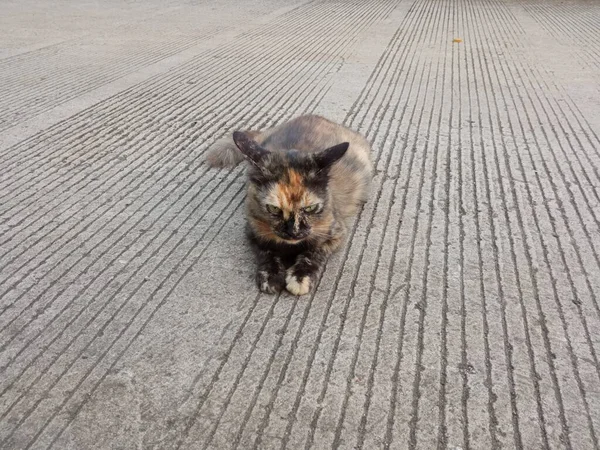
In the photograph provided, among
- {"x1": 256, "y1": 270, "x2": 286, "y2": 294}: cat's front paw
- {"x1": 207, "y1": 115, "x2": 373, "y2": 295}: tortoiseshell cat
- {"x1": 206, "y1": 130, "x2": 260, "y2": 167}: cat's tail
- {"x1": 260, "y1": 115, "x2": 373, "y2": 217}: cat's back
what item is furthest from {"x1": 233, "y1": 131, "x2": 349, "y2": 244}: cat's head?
{"x1": 206, "y1": 130, "x2": 260, "y2": 167}: cat's tail

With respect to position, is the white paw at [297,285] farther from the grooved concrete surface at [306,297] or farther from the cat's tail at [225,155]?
the cat's tail at [225,155]

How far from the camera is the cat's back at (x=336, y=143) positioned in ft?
10.1

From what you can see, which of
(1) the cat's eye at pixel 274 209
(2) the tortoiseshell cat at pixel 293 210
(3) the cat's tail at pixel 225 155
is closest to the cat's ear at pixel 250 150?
(2) the tortoiseshell cat at pixel 293 210

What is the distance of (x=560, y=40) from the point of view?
8203 mm

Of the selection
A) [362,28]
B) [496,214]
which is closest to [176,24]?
[362,28]

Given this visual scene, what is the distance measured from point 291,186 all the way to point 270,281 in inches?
19.4

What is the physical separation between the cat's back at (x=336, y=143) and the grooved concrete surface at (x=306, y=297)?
0.19m

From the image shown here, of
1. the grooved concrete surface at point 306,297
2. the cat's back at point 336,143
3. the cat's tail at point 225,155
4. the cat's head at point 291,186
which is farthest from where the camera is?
the cat's tail at point 225,155

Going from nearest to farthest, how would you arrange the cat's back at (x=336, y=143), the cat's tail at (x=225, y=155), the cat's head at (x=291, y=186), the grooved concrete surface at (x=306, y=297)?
1. the grooved concrete surface at (x=306, y=297)
2. the cat's head at (x=291, y=186)
3. the cat's back at (x=336, y=143)
4. the cat's tail at (x=225, y=155)

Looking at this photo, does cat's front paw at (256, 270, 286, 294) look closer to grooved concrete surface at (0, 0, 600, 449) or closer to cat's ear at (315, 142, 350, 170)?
grooved concrete surface at (0, 0, 600, 449)

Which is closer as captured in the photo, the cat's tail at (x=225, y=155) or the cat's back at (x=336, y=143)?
the cat's back at (x=336, y=143)

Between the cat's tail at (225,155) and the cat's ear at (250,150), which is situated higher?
the cat's ear at (250,150)

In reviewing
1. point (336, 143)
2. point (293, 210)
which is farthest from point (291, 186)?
point (336, 143)

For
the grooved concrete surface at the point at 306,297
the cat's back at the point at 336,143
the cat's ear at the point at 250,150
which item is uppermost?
the cat's ear at the point at 250,150
